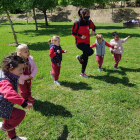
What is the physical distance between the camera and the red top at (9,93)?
218cm

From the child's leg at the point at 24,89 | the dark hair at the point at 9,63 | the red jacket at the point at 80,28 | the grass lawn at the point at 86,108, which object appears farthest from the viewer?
the red jacket at the point at 80,28

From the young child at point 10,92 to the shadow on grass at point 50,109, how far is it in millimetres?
1117

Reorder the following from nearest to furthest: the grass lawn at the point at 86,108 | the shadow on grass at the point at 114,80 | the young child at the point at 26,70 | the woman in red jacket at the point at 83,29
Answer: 1. the grass lawn at the point at 86,108
2. the young child at the point at 26,70
3. the woman in red jacket at the point at 83,29
4. the shadow on grass at the point at 114,80

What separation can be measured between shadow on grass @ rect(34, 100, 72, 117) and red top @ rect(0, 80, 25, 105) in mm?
1502

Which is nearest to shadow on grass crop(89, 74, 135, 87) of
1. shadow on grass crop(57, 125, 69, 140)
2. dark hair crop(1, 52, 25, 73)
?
shadow on grass crop(57, 125, 69, 140)

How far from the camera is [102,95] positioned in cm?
437

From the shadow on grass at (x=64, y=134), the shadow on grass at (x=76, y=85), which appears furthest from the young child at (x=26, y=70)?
the shadow on grass at (x=76, y=85)

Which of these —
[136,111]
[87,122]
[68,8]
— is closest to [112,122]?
[87,122]

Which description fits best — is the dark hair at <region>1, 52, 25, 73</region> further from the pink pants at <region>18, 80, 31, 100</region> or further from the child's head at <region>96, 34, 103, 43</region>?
the child's head at <region>96, 34, 103, 43</region>

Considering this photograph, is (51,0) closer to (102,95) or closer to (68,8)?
(102,95)

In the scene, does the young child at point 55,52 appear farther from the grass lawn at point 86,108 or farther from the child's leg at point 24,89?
the child's leg at point 24,89

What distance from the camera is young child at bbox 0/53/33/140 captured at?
2.23 meters

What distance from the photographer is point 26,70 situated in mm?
3635

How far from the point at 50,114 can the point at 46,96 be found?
90 cm
